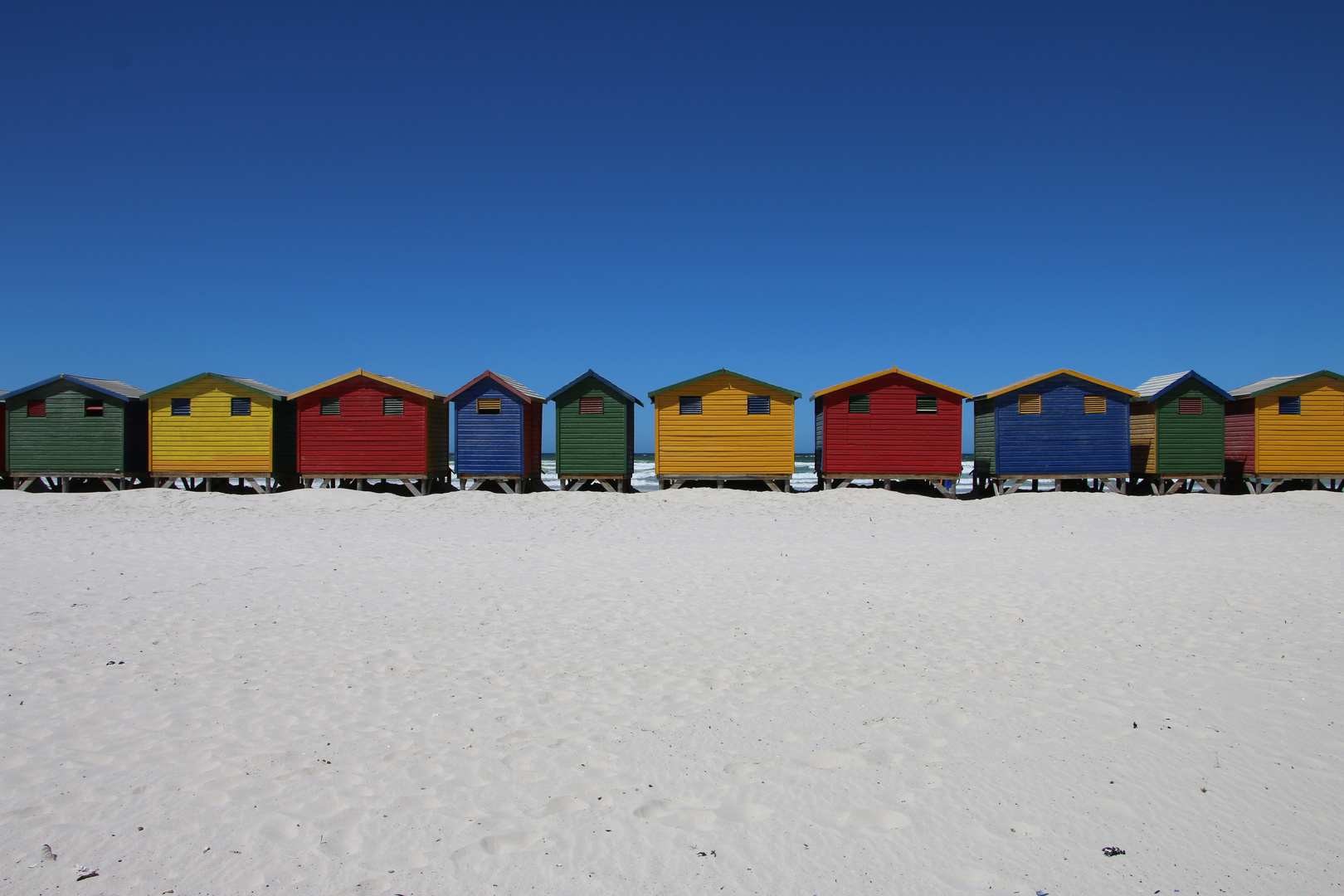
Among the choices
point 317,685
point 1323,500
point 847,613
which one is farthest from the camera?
point 1323,500

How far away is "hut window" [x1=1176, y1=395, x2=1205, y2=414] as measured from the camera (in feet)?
78.8

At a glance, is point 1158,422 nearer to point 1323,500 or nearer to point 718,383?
point 1323,500

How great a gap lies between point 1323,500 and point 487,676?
26.5 m

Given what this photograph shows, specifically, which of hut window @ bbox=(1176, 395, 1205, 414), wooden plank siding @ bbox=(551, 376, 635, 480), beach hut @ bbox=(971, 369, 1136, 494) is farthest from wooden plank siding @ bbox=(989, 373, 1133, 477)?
wooden plank siding @ bbox=(551, 376, 635, 480)

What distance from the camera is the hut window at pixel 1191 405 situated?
24.0 metres

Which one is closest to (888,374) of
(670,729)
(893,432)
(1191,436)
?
(893,432)

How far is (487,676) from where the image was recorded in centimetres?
606

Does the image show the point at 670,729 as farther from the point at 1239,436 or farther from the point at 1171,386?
the point at 1239,436

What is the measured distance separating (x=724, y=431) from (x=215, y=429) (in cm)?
1682

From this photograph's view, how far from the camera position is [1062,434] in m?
23.5

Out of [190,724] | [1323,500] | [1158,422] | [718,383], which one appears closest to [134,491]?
[718,383]

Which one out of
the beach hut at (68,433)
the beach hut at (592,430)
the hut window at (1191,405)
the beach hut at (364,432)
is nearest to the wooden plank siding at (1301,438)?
the hut window at (1191,405)

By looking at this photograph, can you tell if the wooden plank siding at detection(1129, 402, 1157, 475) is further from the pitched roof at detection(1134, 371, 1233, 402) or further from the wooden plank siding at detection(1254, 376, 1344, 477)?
the wooden plank siding at detection(1254, 376, 1344, 477)

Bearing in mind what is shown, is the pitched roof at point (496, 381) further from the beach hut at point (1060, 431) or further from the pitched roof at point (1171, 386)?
the pitched roof at point (1171, 386)
